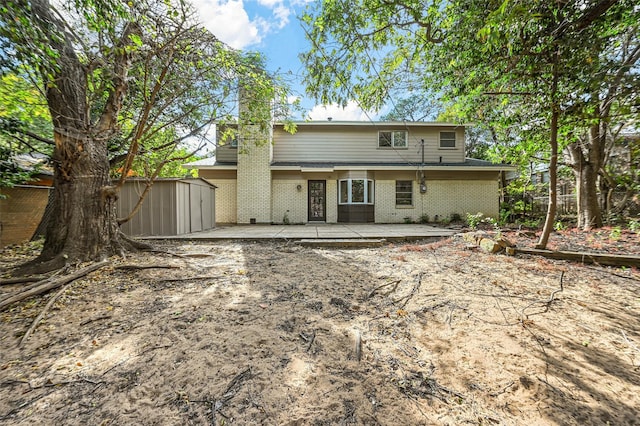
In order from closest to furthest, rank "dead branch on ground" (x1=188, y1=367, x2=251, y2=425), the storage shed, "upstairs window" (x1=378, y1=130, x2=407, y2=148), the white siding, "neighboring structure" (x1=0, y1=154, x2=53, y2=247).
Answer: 1. "dead branch on ground" (x1=188, y1=367, x2=251, y2=425)
2. "neighboring structure" (x1=0, y1=154, x2=53, y2=247)
3. the storage shed
4. the white siding
5. "upstairs window" (x1=378, y1=130, x2=407, y2=148)

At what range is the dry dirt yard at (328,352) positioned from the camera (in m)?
1.51

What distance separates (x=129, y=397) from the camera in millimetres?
1562

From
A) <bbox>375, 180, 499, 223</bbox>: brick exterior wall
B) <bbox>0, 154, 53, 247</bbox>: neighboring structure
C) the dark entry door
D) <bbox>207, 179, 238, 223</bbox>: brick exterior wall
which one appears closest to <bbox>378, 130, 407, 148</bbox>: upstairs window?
<bbox>375, 180, 499, 223</bbox>: brick exterior wall

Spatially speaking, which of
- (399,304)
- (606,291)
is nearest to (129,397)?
(399,304)

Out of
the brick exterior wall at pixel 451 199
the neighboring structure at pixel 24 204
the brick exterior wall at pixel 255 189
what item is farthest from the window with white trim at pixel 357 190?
the neighboring structure at pixel 24 204

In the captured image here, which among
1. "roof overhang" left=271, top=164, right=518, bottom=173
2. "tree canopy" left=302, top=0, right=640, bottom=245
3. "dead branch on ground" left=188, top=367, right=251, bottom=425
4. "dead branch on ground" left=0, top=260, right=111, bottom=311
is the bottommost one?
"dead branch on ground" left=188, top=367, right=251, bottom=425

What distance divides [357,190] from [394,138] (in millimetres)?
3617

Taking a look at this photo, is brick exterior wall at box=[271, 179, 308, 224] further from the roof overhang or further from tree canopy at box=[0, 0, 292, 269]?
tree canopy at box=[0, 0, 292, 269]

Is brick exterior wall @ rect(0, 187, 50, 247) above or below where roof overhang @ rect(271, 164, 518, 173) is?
below

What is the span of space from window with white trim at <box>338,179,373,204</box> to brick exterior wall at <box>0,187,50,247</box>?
1021 centimetres

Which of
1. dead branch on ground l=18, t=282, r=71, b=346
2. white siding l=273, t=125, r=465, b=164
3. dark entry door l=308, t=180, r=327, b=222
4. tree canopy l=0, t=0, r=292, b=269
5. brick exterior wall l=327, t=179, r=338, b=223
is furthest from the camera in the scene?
white siding l=273, t=125, r=465, b=164

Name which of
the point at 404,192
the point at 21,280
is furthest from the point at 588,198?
the point at 21,280

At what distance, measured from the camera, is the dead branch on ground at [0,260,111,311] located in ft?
8.89

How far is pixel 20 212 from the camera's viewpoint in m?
6.11
